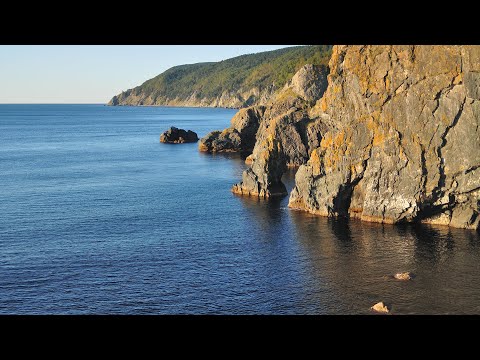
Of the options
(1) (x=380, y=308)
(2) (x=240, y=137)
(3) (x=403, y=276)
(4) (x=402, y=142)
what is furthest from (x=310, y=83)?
(1) (x=380, y=308)

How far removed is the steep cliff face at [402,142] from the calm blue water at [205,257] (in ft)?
14.1

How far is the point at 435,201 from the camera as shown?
8088 centimetres

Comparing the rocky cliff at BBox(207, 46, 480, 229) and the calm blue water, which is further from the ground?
the rocky cliff at BBox(207, 46, 480, 229)

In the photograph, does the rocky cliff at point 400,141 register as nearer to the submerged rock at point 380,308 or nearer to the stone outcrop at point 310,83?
the submerged rock at point 380,308

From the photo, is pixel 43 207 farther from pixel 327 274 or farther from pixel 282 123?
pixel 282 123

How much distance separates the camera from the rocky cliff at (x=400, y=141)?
Answer: 78.6 m

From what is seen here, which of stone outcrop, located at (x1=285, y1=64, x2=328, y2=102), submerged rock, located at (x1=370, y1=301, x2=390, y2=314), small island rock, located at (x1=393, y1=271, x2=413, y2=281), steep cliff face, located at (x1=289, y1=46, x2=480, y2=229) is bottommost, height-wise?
submerged rock, located at (x1=370, y1=301, x2=390, y2=314)

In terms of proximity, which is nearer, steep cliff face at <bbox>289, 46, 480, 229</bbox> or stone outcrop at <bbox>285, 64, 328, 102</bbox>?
steep cliff face at <bbox>289, 46, 480, 229</bbox>

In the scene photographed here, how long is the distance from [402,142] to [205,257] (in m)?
36.5

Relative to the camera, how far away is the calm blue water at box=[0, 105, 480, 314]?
52.1 meters

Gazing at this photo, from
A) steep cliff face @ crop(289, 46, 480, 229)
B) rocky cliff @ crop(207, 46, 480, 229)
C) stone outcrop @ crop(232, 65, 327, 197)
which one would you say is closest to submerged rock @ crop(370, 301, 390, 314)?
steep cliff face @ crop(289, 46, 480, 229)

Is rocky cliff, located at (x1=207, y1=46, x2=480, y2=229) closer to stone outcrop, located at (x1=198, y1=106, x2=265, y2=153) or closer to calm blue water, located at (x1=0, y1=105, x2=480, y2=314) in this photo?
calm blue water, located at (x1=0, y1=105, x2=480, y2=314)

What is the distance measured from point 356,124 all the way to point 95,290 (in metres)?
52.0

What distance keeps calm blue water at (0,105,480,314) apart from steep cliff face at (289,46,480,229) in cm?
429
